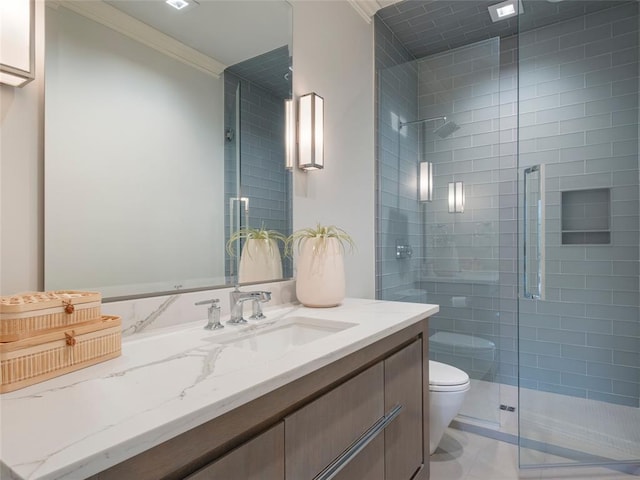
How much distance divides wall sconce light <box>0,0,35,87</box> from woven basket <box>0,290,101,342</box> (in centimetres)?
53

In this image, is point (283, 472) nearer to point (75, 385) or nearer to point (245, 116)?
point (75, 385)

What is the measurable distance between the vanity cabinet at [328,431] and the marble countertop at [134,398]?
44 mm

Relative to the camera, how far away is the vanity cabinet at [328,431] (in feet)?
2.09

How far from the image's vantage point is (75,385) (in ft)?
2.30

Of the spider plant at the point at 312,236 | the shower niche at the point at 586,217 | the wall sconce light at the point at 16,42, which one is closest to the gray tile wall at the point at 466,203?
the shower niche at the point at 586,217

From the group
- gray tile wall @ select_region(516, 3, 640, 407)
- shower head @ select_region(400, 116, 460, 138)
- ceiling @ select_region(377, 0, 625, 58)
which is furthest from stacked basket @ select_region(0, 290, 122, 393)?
ceiling @ select_region(377, 0, 625, 58)

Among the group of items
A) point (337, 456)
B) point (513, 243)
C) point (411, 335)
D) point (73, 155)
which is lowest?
point (337, 456)

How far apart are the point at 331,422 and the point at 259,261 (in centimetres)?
86

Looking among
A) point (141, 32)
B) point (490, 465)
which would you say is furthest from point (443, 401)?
point (141, 32)

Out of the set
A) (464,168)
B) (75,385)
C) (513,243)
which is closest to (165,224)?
(75,385)

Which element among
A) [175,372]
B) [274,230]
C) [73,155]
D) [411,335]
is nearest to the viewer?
[175,372]

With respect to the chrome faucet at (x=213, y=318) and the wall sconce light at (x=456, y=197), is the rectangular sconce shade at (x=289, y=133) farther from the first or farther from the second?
the wall sconce light at (x=456, y=197)

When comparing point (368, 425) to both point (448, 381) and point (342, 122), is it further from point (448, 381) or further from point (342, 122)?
point (342, 122)

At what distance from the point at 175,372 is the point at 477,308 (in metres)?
2.42
